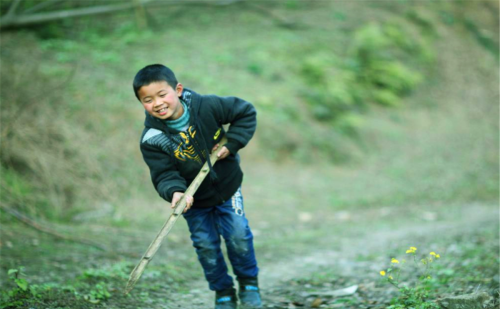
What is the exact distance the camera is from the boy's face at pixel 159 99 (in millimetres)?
3002

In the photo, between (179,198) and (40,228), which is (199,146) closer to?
(179,198)

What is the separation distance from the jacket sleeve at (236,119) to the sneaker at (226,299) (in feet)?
3.44

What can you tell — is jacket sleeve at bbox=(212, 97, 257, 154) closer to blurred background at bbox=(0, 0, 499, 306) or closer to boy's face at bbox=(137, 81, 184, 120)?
boy's face at bbox=(137, 81, 184, 120)

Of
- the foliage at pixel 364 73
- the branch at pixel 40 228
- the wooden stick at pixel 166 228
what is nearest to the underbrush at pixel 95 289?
the wooden stick at pixel 166 228

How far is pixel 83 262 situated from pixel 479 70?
16.6m

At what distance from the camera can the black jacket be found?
317cm

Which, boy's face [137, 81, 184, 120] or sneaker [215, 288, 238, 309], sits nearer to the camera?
boy's face [137, 81, 184, 120]

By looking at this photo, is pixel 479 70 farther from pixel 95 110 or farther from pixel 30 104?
pixel 30 104

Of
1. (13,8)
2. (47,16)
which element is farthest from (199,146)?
(47,16)

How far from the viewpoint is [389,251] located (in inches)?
214

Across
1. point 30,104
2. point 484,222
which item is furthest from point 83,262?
point 484,222

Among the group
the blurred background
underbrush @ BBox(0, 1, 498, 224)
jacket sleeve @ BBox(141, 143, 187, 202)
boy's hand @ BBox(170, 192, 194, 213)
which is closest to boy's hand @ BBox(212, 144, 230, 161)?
jacket sleeve @ BBox(141, 143, 187, 202)

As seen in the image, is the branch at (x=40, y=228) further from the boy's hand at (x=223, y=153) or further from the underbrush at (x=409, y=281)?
the boy's hand at (x=223, y=153)

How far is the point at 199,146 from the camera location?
10.6 ft
